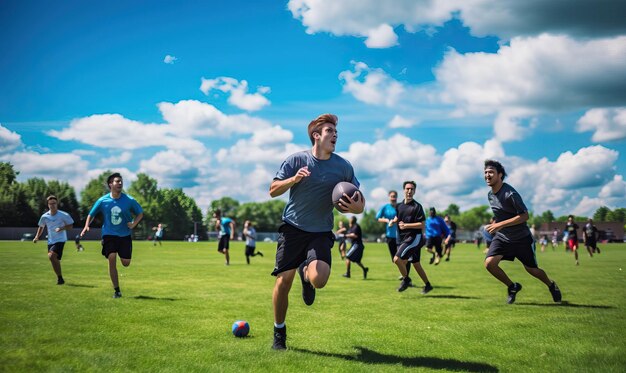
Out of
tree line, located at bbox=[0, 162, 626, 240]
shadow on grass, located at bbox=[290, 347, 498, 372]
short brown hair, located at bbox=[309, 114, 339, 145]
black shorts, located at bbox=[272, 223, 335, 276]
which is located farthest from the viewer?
tree line, located at bbox=[0, 162, 626, 240]

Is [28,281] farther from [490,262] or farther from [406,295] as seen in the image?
[490,262]

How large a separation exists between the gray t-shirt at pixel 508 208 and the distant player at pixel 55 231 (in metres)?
10.4

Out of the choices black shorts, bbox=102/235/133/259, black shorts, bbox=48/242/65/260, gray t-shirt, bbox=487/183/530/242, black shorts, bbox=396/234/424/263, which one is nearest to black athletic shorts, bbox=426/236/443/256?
black shorts, bbox=396/234/424/263

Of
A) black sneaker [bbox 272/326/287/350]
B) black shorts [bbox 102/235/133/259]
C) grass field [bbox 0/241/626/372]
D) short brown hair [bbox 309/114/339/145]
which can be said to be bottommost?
grass field [bbox 0/241/626/372]

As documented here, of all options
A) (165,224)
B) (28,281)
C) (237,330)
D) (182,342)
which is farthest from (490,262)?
(165,224)

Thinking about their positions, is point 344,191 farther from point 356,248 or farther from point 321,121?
point 356,248

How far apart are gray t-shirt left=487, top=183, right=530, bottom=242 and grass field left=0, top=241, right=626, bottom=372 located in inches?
56.7

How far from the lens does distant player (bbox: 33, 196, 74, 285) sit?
12742 mm

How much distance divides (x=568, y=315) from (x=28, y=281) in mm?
13083

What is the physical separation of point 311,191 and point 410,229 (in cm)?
627

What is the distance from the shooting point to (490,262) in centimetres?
1000

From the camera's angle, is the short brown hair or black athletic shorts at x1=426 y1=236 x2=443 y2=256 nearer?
the short brown hair

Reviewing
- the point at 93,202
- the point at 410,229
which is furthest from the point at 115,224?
Result: the point at 93,202

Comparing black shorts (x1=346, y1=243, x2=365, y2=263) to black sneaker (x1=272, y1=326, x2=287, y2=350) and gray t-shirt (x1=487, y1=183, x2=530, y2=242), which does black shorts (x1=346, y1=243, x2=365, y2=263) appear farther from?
black sneaker (x1=272, y1=326, x2=287, y2=350)
